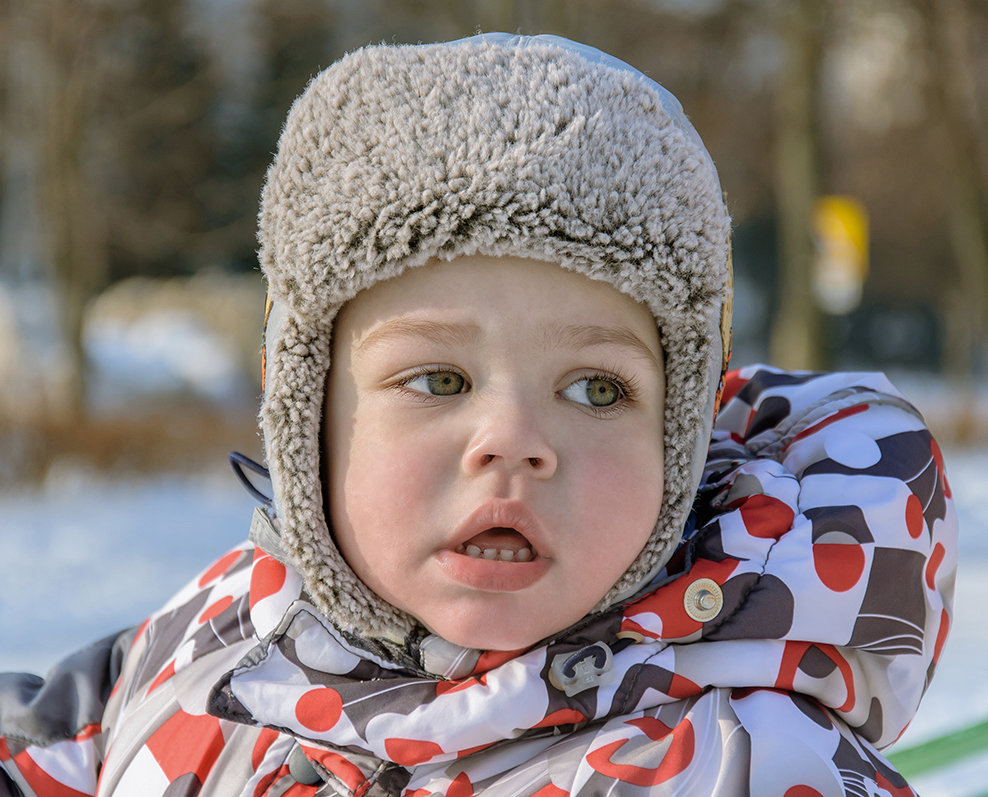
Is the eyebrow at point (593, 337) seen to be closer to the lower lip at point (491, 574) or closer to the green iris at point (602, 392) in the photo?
the green iris at point (602, 392)

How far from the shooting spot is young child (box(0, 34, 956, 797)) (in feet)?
3.38

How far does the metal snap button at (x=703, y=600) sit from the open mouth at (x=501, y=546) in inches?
6.6

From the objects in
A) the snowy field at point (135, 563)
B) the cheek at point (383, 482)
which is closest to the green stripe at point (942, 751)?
the snowy field at point (135, 563)

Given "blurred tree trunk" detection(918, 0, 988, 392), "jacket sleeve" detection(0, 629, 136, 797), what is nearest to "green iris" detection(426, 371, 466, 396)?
"jacket sleeve" detection(0, 629, 136, 797)

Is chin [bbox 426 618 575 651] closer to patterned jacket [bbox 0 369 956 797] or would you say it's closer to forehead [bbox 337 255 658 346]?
patterned jacket [bbox 0 369 956 797]

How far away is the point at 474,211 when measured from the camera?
104 cm

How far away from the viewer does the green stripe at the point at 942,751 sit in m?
1.75

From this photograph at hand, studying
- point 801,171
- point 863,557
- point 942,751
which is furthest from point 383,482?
point 801,171

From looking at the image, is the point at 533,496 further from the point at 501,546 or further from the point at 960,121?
the point at 960,121

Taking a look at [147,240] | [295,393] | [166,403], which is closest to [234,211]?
[147,240]

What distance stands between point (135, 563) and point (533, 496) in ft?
13.5

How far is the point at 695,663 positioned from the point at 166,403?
9379 mm

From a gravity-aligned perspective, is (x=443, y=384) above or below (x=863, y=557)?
above

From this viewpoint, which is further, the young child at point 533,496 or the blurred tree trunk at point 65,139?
the blurred tree trunk at point 65,139
